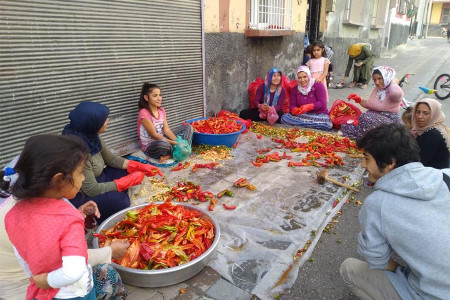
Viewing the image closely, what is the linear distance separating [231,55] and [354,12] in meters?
9.37

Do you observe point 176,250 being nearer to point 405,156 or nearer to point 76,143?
point 76,143

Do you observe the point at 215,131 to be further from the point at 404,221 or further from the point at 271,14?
the point at 271,14

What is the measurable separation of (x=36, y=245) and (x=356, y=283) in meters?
1.86

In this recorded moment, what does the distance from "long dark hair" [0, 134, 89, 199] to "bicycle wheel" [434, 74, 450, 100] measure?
1057cm

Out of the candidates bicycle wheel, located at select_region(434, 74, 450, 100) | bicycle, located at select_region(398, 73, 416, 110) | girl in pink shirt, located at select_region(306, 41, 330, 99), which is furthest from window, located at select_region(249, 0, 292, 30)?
bicycle wheel, located at select_region(434, 74, 450, 100)

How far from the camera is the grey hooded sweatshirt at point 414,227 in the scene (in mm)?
1615

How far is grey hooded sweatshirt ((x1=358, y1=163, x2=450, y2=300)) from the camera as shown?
1615 mm

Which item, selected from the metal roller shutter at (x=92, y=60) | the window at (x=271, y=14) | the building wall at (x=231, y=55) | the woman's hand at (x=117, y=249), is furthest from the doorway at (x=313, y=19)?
the woman's hand at (x=117, y=249)

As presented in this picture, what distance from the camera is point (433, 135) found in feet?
11.0

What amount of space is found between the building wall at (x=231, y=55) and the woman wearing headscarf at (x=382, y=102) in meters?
2.58

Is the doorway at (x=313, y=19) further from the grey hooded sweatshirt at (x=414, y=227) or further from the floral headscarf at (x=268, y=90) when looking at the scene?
the grey hooded sweatshirt at (x=414, y=227)

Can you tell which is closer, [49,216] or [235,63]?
[49,216]

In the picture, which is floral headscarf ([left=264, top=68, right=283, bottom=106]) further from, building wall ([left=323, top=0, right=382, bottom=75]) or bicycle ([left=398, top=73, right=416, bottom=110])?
building wall ([left=323, top=0, right=382, bottom=75])

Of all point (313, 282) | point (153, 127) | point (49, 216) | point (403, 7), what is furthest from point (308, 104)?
point (403, 7)
